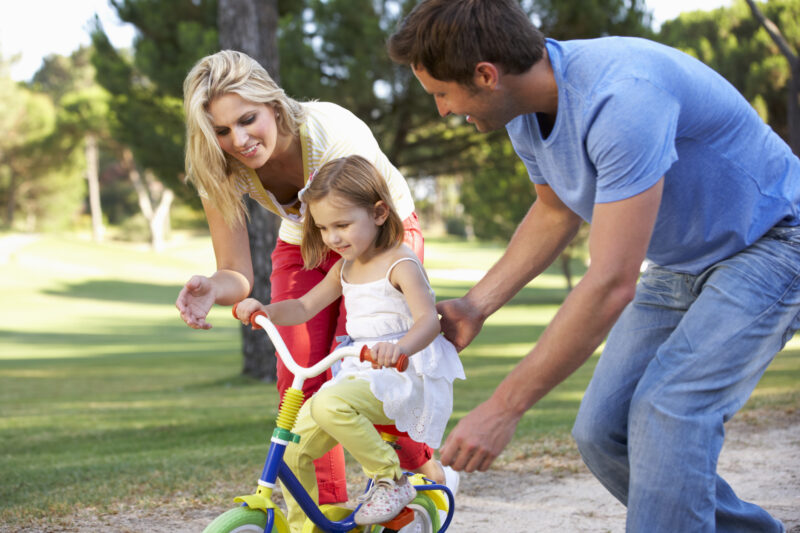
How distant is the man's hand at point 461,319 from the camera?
3154 millimetres

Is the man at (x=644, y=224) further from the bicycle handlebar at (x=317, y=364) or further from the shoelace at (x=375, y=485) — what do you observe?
the shoelace at (x=375, y=485)

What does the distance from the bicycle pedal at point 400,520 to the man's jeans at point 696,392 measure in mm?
879

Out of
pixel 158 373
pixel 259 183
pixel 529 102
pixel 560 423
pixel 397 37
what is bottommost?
pixel 158 373

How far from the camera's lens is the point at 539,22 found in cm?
1673

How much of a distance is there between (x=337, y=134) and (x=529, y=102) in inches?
50.7

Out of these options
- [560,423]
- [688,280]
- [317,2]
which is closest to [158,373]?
[317,2]

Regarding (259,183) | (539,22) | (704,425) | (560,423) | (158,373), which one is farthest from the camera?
(539,22)

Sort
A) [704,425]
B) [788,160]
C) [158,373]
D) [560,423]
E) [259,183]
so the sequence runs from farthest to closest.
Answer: [158,373]
[560,423]
[259,183]
[788,160]
[704,425]

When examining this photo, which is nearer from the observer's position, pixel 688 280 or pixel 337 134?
pixel 688 280

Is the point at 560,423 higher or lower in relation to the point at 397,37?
lower

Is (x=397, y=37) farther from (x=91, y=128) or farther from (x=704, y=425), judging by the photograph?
(x=91, y=128)

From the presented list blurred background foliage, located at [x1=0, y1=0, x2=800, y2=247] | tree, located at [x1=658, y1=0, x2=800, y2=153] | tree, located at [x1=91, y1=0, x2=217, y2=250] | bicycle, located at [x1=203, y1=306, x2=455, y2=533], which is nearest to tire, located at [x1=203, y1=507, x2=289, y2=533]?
bicycle, located at [x1=203, y1=306, x2=455, y2=533]

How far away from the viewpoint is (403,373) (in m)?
3.12

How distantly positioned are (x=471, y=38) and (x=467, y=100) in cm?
17
